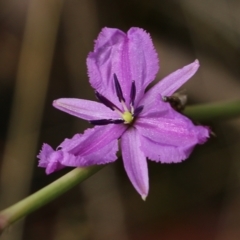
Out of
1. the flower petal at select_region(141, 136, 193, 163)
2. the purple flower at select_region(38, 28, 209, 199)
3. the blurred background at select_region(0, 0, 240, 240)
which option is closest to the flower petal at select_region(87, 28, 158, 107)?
the purple flower at select_region(38, 28, 209, 199)

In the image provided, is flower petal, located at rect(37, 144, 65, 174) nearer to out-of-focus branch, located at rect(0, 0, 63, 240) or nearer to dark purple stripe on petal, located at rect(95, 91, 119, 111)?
dark purple stripe on petal, located at rect(95, 91, 119, 111)

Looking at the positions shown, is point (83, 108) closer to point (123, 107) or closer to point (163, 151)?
point (123, 107)

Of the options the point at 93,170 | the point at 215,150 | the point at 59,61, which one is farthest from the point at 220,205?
the point at 93,170

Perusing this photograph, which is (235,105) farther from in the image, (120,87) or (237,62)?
(237,62)

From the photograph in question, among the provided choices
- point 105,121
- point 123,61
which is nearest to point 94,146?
point 105,121

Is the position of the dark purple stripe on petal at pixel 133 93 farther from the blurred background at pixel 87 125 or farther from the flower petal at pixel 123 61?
the blurred background at pixel 87 125

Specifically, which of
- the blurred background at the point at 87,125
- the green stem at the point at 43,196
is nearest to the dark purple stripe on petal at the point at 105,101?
the green stem at the point at 43,196
